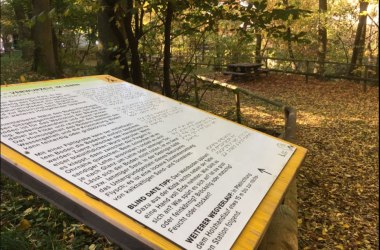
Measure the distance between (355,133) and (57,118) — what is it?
22.7 ft

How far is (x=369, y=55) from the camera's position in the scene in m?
17.7

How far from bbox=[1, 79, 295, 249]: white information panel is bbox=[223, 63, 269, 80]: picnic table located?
12594 millimetres

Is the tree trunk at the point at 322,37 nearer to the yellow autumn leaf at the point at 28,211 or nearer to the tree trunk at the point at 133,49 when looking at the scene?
A: the tree trunk at the point at 133,49

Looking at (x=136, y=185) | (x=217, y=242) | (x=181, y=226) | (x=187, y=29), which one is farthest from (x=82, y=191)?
(x=187, y=29)

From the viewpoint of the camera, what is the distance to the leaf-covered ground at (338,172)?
143 inches

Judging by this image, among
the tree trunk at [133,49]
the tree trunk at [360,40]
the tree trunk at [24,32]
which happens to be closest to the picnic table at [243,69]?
the tree trunk at [360,40]

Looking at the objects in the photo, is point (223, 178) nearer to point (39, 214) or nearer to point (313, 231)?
point (39, 214)

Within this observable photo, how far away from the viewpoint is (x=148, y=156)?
174 centimetres

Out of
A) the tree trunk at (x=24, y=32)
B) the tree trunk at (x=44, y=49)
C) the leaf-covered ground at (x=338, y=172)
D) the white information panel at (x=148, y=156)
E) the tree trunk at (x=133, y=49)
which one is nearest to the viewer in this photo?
the white information panel at (x=148, y=156)

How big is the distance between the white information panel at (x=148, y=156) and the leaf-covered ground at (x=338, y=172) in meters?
1.65

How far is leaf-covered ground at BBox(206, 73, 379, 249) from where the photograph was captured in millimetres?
3637

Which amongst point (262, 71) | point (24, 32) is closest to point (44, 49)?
point (24, 32)

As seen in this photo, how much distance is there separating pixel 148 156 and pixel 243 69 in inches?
540

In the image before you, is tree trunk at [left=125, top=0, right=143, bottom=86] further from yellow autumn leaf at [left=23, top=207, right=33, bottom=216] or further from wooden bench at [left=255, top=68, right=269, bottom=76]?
wooden bench at [left=255, top=68, right=269, bottom=76]
